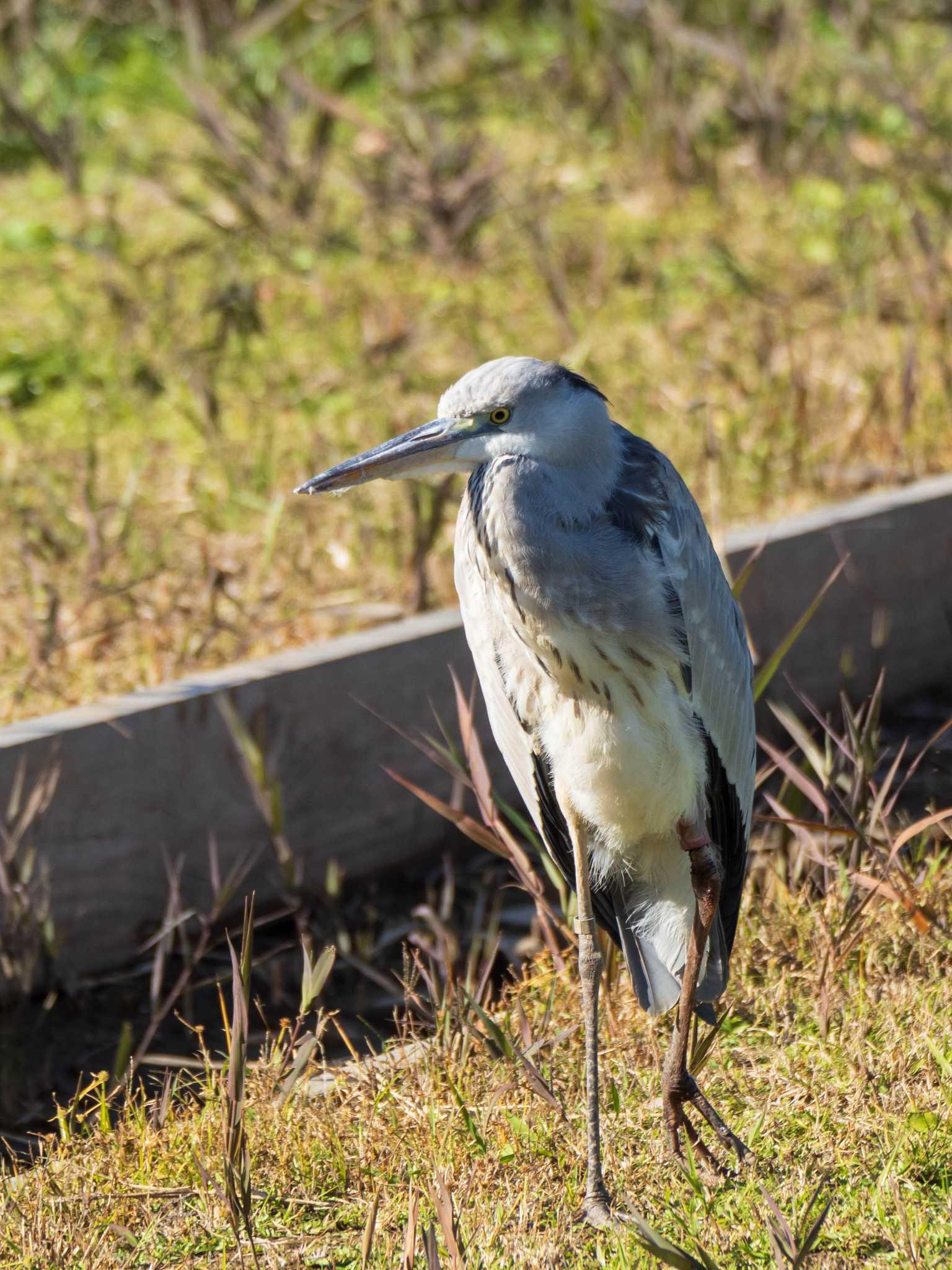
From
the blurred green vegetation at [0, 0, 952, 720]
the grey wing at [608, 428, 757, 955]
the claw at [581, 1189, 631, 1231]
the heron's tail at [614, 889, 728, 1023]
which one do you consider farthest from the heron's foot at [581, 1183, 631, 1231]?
the blurred green vegetation at [0, 0, 952, 720]

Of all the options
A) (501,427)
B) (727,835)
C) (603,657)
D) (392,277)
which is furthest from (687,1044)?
(392,277)

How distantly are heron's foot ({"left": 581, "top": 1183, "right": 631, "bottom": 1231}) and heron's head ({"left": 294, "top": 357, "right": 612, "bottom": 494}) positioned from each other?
1.10 meters

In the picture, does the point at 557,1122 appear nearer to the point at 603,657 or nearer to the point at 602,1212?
the point at 602,1212

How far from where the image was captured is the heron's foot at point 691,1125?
8.17 feet

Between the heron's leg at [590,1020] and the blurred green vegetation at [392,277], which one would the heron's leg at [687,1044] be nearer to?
the heron's leg at [590,1020]

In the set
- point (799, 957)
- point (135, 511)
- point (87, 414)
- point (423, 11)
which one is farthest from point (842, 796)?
point (423, 11)

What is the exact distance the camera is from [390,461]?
238 cm

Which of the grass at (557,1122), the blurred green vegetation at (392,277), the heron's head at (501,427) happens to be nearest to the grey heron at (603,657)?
the heron's head at (501,427)

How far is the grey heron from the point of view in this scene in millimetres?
2367

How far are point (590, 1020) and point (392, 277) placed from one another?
481 centimetres

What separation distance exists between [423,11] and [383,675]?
5.22m

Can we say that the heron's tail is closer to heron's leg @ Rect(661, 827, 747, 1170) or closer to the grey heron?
the grey heron

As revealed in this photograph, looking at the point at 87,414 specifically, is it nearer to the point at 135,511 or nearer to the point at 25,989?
the point at 135,511

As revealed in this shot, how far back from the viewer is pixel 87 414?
219 inches
